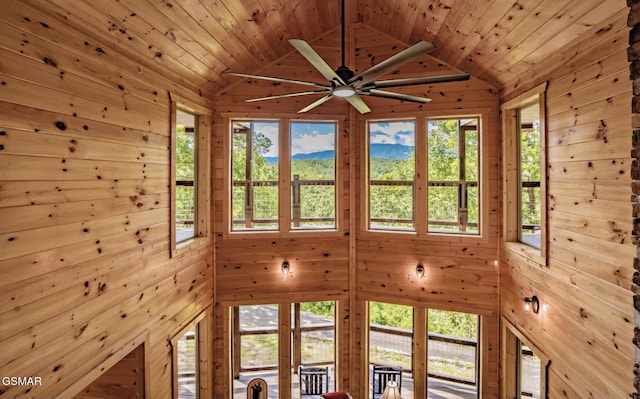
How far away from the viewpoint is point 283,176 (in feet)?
15.4

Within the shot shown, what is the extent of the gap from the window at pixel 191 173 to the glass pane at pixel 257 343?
1.54 metres

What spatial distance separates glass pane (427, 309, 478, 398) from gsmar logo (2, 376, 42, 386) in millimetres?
4430

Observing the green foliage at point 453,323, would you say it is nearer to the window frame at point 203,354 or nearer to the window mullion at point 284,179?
the window mullion at point 284,179

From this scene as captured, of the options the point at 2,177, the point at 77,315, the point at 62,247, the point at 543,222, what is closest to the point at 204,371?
the point at 77,315

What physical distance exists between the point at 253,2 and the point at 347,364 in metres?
4.95

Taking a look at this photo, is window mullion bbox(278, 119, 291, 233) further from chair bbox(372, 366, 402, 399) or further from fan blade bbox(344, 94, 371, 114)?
chair bbox(372, 366, 402, 399)

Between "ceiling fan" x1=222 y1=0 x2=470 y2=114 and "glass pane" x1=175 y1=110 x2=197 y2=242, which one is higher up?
"ceiling fan" x1=222 y1=0 x2=470 y2=114

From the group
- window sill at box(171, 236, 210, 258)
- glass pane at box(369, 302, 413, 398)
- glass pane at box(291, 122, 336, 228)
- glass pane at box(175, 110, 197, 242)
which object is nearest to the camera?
window sill at box(171, 236, 210, 258)

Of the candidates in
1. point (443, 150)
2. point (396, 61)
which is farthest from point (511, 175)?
point (396, 61)

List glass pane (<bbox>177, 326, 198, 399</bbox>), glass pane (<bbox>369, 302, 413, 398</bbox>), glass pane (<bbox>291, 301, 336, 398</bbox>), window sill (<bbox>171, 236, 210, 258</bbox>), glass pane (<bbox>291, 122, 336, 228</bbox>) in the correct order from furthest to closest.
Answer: glass pane (<bbox>291, 301, 336, 398</bbox>), glass pane (<bbox>291, 122, 336, 228</bbox>), glass pane (<bbox>369, 302, 413, 398</bbox>), glass pane (<bbox>177, 326, 198, 399</bbox>), window sill (<bbox>171, 236, 210, 258</bbox>)

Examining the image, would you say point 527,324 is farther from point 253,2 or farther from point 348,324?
point 253,2

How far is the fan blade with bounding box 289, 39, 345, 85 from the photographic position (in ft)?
6.45

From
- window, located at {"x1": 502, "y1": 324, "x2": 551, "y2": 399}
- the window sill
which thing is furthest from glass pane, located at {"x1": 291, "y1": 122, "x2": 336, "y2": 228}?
window, located at {"x1": 502, "y1": 324, "x2": 551, "y2": 399}

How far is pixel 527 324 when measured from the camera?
139 inches
